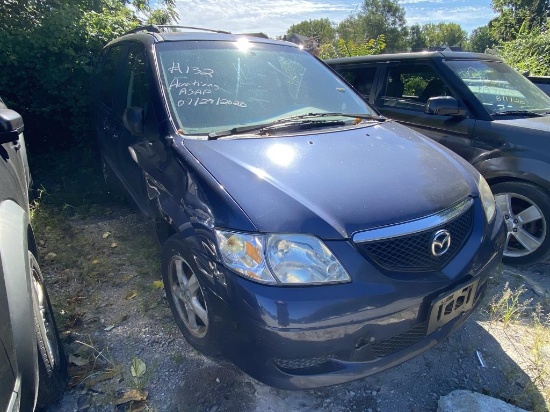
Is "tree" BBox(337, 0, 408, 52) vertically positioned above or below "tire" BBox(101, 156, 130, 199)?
above

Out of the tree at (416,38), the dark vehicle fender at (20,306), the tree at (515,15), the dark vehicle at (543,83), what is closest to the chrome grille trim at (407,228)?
the dark vehicle fender at (20,306)

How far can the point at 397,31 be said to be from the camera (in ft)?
169

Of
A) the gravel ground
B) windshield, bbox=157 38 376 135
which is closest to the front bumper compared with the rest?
Answer: the gravel ground

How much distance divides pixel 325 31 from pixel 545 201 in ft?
215

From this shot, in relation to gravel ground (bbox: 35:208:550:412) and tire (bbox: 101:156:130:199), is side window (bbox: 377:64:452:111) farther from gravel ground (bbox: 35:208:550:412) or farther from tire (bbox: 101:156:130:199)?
tire (bbox: 101:156:130:199)

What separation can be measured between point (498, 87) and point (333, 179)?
2.81 meters

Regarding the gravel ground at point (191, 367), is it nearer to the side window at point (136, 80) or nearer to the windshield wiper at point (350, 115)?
the side window at point (136, 80)

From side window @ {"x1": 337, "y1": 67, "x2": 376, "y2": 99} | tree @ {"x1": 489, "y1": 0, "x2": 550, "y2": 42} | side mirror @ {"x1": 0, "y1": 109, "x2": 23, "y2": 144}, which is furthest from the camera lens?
tree @ {"x1": 489, "y1": 0, "x2": 550, "y2": 42}

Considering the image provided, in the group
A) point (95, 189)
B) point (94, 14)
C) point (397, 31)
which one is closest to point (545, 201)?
point (95, 189)

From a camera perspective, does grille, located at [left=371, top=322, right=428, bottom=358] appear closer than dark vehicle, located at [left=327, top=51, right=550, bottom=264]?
Yes

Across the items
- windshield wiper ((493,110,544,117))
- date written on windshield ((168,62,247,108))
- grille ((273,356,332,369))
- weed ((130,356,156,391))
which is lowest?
weed ((130,356,156,391))

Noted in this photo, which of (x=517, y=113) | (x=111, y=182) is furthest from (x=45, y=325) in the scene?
(x=517, y=113)

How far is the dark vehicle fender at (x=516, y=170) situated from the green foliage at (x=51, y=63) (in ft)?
15.0

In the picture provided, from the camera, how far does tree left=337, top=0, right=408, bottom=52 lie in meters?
49.9
